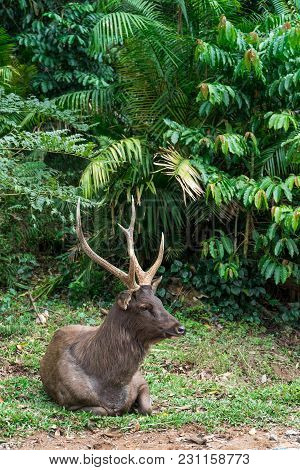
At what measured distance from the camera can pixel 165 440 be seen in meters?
5.78

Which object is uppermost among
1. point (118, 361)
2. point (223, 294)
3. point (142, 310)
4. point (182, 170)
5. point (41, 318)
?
point (182, 170)

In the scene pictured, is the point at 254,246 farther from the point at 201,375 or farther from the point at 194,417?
the point at 194,417

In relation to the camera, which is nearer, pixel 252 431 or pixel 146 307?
pixel 252 431

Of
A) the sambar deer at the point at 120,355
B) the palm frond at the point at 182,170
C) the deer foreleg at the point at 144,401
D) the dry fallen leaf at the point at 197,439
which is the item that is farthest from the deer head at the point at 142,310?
the palm frond at the point at 182,170

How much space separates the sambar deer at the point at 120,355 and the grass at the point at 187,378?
17 centimetres

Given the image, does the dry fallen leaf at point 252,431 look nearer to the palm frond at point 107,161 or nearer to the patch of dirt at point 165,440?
the patch of dirt at point 165,440

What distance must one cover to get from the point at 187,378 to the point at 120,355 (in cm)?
163

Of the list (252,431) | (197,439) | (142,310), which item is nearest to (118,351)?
(142,310)

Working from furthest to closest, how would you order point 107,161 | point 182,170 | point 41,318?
point 41,318 → point 107,161 → point 182,170

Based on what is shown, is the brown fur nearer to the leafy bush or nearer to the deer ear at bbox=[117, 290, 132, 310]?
the deer ear at bbox=[117, 290, 132, 310]

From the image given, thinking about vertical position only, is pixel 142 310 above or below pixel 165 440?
above

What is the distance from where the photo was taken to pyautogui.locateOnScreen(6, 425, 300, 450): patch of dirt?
5.64 m

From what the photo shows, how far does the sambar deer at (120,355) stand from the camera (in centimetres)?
635

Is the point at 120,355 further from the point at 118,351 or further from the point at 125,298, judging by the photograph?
the point at 125,298
